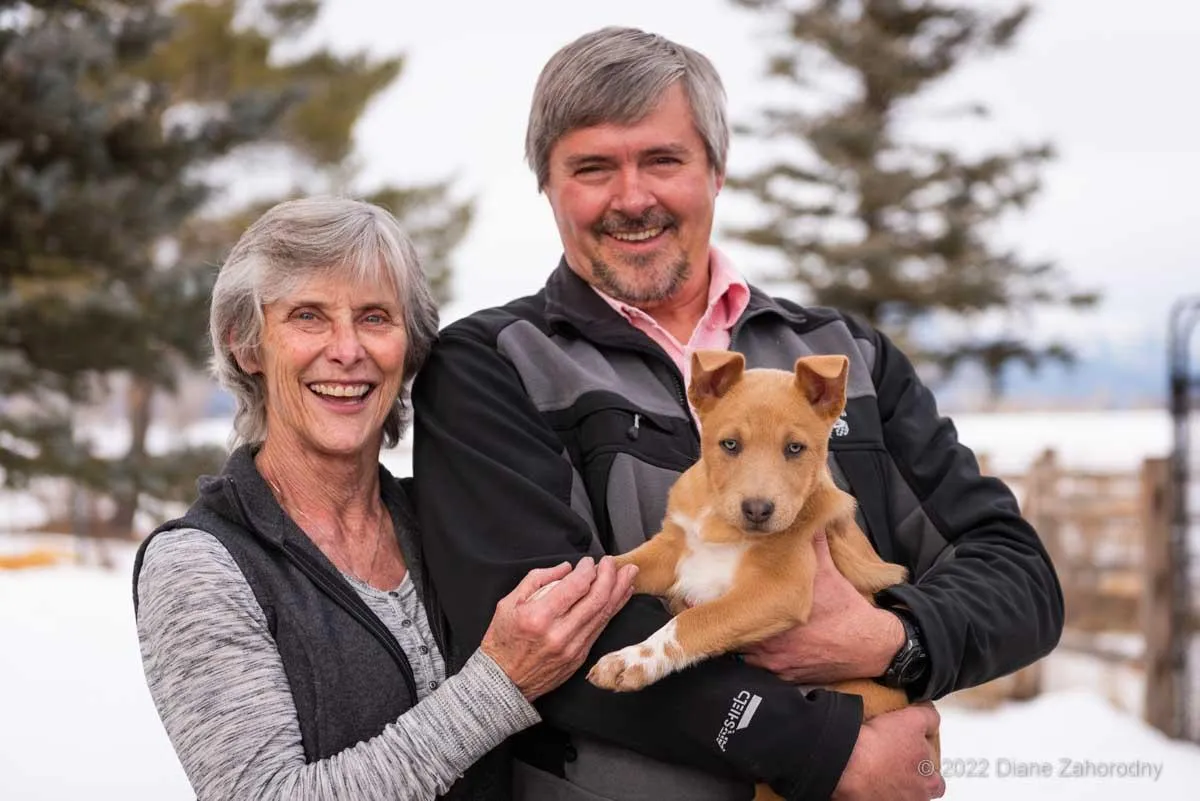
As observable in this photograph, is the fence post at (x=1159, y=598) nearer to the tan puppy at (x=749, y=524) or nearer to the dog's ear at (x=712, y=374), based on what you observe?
the tan puppy at (x=749, y=524)

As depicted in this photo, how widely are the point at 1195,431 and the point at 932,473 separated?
5.57 meters

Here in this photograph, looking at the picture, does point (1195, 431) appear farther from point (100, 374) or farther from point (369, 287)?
point (100, 374)

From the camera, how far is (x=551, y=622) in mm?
2287

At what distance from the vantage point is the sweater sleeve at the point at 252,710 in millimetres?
2266

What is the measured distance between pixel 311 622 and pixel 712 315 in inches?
52.9

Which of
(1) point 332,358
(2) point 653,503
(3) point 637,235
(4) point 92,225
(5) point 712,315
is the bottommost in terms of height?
(2) point 653,503

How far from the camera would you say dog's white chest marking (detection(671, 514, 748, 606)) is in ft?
8.46

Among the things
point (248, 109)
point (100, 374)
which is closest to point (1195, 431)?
point (248, 109)

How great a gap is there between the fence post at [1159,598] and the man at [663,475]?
17.9 ft

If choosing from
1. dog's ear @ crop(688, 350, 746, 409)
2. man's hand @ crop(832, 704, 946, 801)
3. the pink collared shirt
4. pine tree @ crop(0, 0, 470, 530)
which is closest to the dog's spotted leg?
man's hand @ crop(832, 704, 946, 801)

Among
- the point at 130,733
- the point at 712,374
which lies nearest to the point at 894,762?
the point at 712,374

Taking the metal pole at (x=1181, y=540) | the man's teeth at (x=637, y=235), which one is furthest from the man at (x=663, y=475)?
the metal pole at (x=1181, y=540)

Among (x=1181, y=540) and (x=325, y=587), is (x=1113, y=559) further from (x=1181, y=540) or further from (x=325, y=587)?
(x=325, y=587)

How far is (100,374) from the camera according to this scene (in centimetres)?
1207
